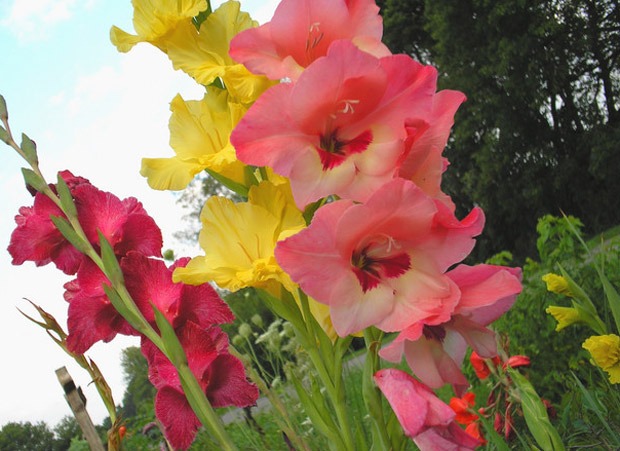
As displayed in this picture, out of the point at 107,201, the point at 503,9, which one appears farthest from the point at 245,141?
the point at 503,9

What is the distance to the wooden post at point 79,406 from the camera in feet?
2.37

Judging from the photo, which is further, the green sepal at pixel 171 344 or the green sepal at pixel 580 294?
the green sepal at pixel 580 294

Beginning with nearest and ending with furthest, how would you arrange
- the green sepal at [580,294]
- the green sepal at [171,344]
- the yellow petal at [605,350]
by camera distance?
the green sepal at [171,344]
the green sepal at [580,294]
the yellow petal at [605,350]

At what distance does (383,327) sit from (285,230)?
0.19 metres

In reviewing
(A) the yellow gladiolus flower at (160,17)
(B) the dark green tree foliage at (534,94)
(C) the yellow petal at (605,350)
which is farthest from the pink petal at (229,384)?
(B) the dark green tree foliage at (534,94)

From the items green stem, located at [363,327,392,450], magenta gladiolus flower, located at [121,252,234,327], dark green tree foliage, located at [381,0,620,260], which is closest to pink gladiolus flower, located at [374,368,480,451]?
green stem, located at [363,327,392,450]

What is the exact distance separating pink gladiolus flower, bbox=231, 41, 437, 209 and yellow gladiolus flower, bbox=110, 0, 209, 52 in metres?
0.23

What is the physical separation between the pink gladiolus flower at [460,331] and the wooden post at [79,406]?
33cm

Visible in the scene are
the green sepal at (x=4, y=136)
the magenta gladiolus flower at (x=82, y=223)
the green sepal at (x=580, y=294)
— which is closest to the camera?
the green sepal at (x=4, y=136)

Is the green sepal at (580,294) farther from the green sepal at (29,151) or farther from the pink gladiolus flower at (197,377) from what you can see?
the green sepal at (29,151)

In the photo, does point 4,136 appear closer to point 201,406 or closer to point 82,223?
point 82,223

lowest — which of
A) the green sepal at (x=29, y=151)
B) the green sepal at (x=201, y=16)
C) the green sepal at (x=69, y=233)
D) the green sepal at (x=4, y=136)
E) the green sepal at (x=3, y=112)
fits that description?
the green sepal at (x=69, y=233)

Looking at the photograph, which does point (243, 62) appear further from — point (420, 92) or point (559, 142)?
point (559, 142)

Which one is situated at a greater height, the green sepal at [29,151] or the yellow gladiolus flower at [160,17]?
the yellow gladiolus flower at [160,17]
